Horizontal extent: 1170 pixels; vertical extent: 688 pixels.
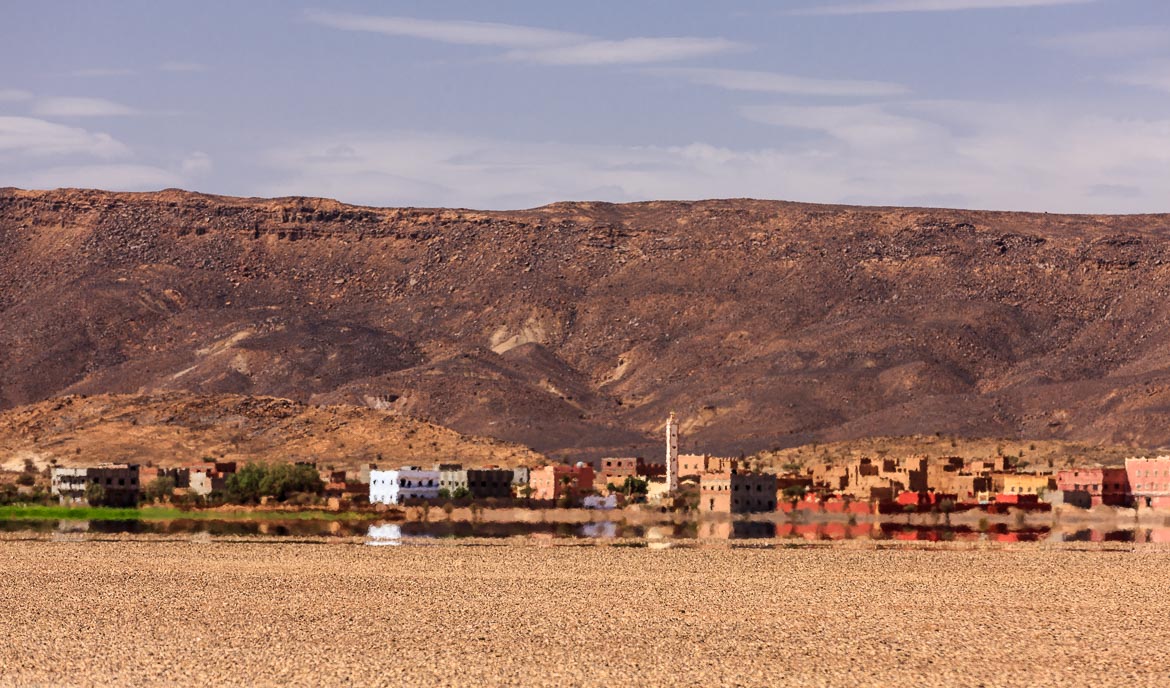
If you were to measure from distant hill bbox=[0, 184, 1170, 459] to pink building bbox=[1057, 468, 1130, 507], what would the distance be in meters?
29.9

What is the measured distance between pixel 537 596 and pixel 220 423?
89.1m

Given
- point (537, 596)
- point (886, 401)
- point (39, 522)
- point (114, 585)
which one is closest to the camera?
point (537, 596)

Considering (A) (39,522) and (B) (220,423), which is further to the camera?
(B) (220,423)

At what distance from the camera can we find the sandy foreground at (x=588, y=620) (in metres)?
29.7

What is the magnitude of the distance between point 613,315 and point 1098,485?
83.4 meters

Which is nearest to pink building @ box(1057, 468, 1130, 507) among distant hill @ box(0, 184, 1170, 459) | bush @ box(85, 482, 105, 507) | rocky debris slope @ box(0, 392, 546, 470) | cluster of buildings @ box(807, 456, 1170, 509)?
cluster of buildings @ box(807, 456, 1170, 509)

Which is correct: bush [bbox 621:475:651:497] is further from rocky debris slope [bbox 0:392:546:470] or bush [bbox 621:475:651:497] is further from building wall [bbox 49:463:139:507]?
building wall [bbox 49:463:139:507]

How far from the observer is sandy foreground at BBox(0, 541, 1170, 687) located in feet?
97.3

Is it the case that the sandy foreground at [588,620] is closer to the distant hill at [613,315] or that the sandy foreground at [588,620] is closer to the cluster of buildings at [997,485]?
the cluster of buildings at [997,485]

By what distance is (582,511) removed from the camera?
87.3 m

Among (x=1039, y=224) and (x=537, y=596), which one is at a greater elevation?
(x=1039, y=224)

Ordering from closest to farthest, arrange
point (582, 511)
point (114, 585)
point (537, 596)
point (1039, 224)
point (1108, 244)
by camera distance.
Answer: point (537, 596), point (114, 585), point (582, 511), point (1108, 244), point (1039, 224)

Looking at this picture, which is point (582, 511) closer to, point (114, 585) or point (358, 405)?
point (114, 585)

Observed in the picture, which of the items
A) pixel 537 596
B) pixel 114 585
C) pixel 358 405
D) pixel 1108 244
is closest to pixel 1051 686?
pixel 537 596
